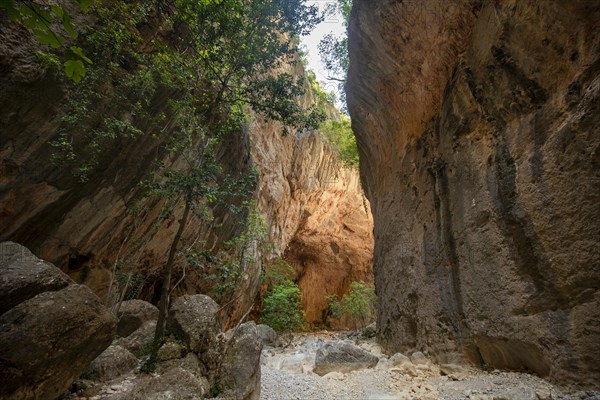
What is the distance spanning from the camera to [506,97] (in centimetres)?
524

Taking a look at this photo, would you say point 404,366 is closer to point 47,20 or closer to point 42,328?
point 42,328

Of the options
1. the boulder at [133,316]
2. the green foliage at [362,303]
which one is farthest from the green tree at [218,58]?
the green foliage at [362,303]

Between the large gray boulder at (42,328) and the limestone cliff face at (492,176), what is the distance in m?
5.69

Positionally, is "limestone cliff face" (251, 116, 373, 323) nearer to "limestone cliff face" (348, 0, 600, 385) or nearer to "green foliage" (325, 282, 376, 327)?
"green foliage" (325, 282, 376, 327)

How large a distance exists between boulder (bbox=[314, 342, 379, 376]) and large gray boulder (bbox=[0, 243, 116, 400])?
4758 millimetres

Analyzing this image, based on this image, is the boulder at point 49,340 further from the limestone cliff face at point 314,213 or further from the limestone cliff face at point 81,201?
the limestone cliff face at point 314,213

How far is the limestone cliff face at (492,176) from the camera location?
155 inches

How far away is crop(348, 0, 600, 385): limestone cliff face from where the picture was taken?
3930 mm

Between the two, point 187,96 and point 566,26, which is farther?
point 187,96

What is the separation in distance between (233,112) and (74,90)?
11.2ft

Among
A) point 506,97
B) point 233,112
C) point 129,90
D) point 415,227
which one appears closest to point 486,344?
point 415,227

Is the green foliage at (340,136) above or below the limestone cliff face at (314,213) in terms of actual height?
above

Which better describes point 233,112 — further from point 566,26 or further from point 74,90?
point 566,26

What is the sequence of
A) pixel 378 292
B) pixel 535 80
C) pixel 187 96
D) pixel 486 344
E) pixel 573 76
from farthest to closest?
pixel 378 292
pixel 187 96
pixel 486 344
pixel 535 80
pixel 573 76
